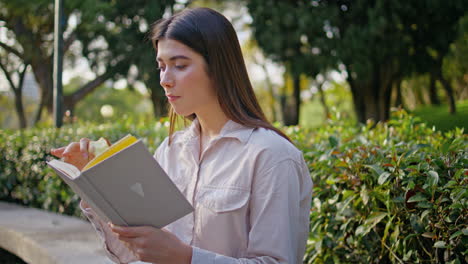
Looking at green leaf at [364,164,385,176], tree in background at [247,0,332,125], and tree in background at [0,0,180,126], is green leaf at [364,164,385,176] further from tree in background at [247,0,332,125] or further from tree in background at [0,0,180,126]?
tree in background at [0,0,180,126]

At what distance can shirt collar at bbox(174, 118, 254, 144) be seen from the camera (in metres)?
1.80

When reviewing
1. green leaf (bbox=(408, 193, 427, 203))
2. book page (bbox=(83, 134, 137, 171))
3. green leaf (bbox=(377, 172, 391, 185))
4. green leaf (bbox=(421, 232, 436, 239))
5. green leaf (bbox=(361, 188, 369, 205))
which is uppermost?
book page (bbox=(83, 134, 137, 171))

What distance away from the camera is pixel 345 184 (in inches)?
102

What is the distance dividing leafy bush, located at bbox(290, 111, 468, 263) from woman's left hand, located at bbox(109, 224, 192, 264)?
1.03m

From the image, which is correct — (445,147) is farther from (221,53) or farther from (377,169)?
(221,53)

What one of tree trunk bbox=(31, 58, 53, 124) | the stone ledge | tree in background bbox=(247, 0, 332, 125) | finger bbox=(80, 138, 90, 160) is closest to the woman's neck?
finger bbox=(80, 138, 90, 160)

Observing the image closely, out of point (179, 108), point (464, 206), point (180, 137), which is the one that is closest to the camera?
point (179, 108)

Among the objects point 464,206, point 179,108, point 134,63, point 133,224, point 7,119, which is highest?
point 179,108

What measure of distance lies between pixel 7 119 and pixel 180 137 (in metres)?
44.9

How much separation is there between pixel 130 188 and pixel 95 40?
22895mm

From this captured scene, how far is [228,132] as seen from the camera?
1.86 m

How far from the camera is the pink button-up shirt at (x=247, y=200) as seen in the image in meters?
1.62

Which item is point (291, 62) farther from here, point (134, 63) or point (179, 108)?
point (179, 108)

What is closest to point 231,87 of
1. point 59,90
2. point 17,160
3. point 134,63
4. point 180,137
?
point 180,137
